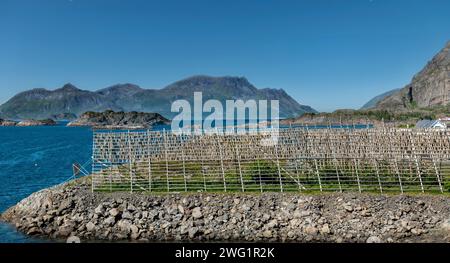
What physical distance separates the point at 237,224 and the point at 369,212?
588 centimetres

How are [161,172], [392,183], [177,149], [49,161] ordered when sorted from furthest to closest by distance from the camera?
[49,161], [177,149], [161,172], [392,183]

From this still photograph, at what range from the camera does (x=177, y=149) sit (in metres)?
27.8

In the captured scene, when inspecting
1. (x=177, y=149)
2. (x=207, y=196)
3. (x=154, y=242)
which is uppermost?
(x=177, y=149)

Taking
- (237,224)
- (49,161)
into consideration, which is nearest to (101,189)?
(237,224)

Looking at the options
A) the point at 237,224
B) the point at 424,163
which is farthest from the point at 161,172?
the point at 424,163

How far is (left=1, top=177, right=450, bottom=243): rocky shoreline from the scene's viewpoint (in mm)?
18297

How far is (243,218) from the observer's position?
63.8ft

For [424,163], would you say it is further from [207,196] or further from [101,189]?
[101,189]

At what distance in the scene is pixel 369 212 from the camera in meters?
19.1

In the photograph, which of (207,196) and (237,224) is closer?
(237,224)

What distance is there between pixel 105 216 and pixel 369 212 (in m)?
12.0

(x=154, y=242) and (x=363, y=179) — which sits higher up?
(x=363, y=179)

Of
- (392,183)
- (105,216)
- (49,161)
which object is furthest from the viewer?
(49,161)

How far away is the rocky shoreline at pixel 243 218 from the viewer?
18.3m
